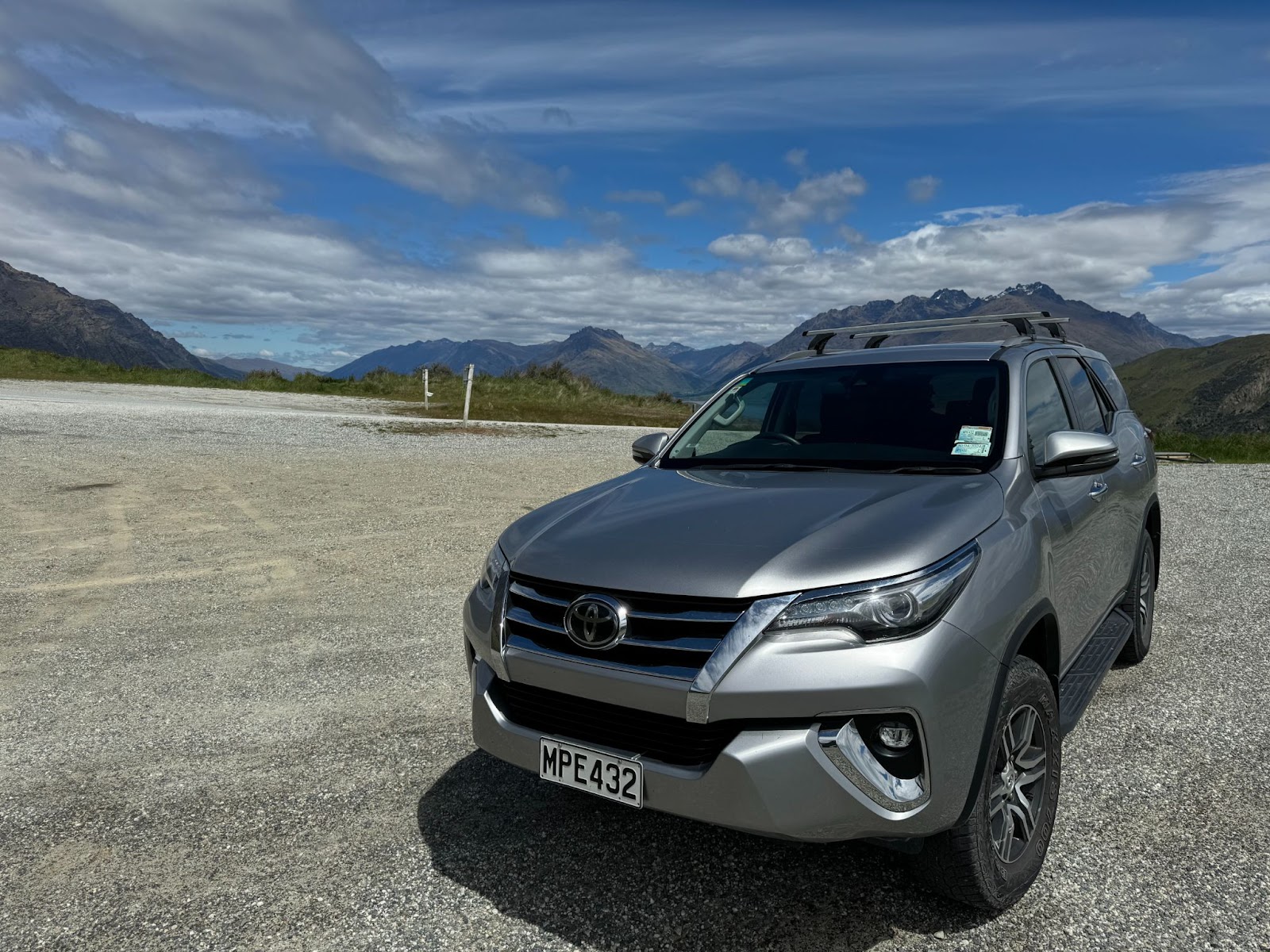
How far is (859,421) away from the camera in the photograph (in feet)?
12.3

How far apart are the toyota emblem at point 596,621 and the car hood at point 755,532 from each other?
55 mm

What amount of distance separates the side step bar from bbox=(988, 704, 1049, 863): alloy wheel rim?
213mm

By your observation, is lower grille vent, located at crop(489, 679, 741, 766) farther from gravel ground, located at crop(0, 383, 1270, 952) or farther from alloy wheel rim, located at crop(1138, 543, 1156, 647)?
alloy wheel rim, located at crop(1138, 543, 1156, 647)

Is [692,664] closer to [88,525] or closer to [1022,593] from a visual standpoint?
[1022,593]

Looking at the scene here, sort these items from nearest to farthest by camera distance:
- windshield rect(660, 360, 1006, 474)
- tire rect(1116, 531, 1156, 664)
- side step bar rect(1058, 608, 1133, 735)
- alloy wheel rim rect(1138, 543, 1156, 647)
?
1. side step bar rect(1058, 608, 1133, 735)
2. windshield rect(660, 360, 1006, 474)
3. tire rect(1116, 531, 1156, 664)
4. alloy wheel rim rect(1138, 543, 1156, 647)

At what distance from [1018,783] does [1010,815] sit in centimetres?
10

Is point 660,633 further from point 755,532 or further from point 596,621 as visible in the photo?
point 755,532

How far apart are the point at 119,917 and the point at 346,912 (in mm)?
690

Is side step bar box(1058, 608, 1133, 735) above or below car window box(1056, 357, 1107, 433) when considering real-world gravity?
below

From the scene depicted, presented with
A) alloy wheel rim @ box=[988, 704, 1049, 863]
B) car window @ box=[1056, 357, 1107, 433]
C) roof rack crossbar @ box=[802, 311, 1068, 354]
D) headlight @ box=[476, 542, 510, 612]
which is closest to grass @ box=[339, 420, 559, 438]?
roof rack crossbar @ box=[802, 311, 1068, 354]

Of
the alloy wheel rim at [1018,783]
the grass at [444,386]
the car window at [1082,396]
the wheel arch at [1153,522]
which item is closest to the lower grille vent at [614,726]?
the alloy wheel rim at [1018,783]

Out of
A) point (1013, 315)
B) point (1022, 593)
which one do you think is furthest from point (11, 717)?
point (1013, 315)

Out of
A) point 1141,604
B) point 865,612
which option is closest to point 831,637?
point 865,612

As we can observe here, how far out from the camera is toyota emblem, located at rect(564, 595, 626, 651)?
250 centimetres
